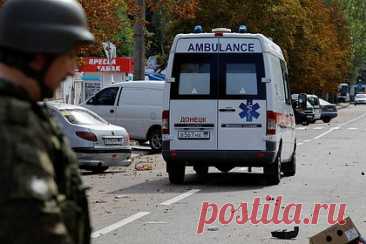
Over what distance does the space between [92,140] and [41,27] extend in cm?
1594

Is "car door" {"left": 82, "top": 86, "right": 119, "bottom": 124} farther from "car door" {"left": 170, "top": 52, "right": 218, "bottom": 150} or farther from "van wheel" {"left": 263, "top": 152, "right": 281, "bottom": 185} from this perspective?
"van wheel" {"left": 263, "top": 152, "right": 281, "bottom": 185}

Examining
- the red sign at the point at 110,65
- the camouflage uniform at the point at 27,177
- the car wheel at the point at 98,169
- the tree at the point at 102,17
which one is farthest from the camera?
the red sign at the point at 110,65

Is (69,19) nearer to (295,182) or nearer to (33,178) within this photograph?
(33,178)

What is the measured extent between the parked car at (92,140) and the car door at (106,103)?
667cm

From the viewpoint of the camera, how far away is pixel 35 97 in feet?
8.46

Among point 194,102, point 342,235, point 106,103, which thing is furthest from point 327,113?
point 342,235

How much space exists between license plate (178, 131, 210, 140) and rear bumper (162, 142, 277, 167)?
0.24 m

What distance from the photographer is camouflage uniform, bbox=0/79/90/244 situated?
2340 mm

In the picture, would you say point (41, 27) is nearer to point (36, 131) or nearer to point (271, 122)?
point (36, 131)

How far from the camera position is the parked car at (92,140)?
60.2 ft

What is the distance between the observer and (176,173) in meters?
16.2

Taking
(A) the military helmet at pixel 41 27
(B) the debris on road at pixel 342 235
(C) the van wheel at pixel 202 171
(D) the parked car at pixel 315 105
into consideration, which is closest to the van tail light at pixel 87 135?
(C) the van wheel at pixel 202 171

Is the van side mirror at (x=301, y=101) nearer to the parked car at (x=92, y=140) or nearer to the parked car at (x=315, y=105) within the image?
the parked car at (x=92, y=140)

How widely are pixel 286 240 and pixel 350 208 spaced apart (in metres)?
3.15
